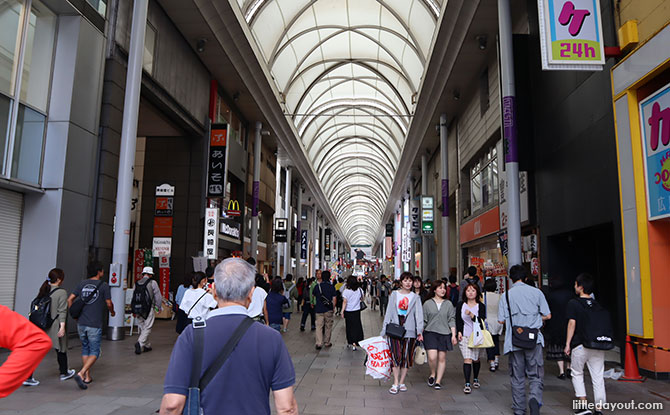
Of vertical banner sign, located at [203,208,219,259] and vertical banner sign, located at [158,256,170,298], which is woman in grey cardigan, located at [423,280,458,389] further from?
vertical banner sign, located at [158,256,170,298]

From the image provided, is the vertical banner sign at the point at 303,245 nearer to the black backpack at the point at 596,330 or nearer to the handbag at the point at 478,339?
the handbag at the point at 478,339

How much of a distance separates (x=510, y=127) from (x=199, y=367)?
32.5ft

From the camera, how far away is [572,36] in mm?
7465

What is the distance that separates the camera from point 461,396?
617 cm

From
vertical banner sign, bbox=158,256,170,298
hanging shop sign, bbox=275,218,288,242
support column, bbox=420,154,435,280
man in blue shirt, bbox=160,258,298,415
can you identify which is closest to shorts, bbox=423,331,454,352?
man in blue shirt, bbox=160,258,298,415

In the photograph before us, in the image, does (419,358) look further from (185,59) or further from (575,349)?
(185,59)

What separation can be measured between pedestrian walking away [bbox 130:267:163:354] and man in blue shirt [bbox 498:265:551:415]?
617 centimetres

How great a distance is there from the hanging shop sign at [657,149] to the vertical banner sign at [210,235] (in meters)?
11.9

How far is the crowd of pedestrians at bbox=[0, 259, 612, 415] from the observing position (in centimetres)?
197

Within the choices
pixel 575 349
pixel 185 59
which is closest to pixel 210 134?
pixel 185 59

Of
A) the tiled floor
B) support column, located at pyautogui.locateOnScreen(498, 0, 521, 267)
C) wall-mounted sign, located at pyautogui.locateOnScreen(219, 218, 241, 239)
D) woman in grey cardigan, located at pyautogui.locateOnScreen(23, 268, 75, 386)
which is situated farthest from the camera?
wall-mounted sign, located at pyautogui.locateOnScreen(219, 218, 241, 239)

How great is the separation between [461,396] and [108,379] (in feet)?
15.6

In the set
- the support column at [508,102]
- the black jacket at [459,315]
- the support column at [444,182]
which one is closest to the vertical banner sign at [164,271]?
the support column at [508,102]

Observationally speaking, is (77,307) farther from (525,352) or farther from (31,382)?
(525,352)
